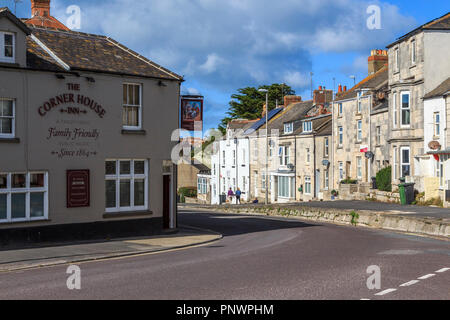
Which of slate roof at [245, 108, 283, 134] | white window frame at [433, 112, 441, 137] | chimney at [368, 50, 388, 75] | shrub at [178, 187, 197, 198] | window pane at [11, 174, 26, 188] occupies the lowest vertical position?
shrub at [178, 187, 197, 198]

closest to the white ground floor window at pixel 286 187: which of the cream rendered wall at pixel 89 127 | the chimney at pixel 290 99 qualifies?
the chimney at pixel 290 99

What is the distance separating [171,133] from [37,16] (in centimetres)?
2598

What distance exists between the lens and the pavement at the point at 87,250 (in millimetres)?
16703

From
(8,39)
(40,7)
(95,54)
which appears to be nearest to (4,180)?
(8,39)

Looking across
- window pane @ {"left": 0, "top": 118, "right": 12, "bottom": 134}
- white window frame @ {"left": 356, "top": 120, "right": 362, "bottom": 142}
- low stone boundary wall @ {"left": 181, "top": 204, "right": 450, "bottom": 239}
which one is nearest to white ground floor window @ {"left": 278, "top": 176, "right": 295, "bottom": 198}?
white window frame @ {"left": 356, "top": 120, "right": 362, "bottom": 142}

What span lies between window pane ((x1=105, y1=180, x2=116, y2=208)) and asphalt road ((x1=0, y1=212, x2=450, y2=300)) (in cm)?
469

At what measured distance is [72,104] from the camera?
21.9 m

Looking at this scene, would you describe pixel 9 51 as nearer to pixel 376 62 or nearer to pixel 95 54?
pixel 95 54

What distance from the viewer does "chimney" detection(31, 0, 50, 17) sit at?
156 feet

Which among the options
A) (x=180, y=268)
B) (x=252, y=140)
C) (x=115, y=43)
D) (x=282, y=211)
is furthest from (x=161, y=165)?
(x=252, y=140)

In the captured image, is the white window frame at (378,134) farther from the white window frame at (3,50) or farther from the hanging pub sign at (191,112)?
the white window frame at (3,50)

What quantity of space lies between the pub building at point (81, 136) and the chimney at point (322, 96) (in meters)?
40.6

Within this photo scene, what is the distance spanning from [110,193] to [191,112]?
16.5ft

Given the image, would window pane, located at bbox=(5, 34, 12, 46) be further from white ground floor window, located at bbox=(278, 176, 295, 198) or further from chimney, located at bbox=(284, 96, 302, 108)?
chimney, located at bbox=(284, 96, 302, 108)
